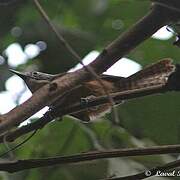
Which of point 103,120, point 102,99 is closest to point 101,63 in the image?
point 102,99

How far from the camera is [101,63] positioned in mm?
1019

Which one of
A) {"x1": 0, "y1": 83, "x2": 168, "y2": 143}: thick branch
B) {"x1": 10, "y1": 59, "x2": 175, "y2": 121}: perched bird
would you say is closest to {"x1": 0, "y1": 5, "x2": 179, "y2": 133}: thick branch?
{"x1": 0, "y1": 83, "x2": 168, "y2": 143}: thick branch

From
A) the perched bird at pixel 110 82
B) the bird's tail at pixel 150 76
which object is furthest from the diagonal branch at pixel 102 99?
the bird's tail at pixel 150 76

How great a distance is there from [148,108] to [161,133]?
0.28ft

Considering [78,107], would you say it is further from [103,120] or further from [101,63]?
[103,120]

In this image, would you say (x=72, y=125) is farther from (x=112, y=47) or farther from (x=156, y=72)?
(x=112, y=47)

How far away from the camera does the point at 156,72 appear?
146 centimetres

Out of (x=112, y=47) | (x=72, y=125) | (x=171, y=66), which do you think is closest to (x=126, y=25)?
(x=72, y=125)

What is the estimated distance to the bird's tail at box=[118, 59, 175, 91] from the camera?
1.43 meters

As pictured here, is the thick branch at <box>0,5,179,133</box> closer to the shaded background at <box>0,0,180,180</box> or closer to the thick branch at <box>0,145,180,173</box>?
the thick branch at <box>0,145,180,173</box>

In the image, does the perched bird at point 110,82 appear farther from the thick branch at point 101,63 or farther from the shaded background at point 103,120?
the thick branch at point 101,63

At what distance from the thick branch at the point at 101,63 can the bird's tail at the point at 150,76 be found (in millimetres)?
342

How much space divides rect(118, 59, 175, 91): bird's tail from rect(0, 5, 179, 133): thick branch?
1.12ft

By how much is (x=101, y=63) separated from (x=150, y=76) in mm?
499
